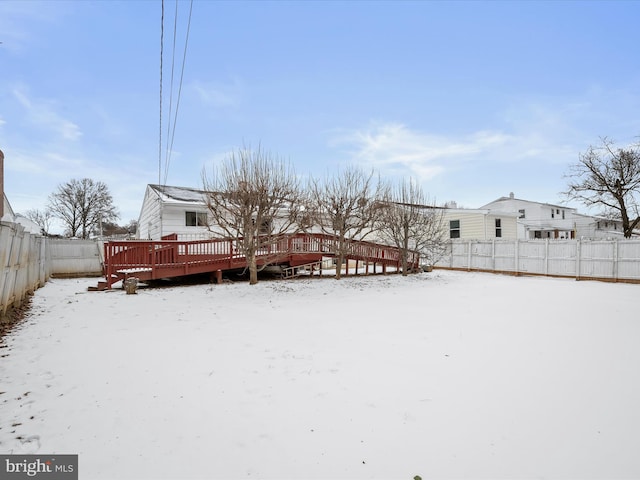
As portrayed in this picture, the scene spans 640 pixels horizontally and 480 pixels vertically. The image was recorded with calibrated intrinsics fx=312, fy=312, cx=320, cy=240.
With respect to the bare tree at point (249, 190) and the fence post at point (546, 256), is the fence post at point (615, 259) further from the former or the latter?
the bare tree at point (249, 190)

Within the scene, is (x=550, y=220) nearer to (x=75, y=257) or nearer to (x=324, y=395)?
(x=324, y=395)

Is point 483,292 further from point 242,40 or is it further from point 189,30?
point 242,40

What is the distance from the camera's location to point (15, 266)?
6512 mm

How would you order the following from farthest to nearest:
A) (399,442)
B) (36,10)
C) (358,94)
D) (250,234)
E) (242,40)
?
(358,94)
(242,40)
(250,234)
(36,10)
(399,442)

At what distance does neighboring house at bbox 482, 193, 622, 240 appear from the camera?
30131 mm

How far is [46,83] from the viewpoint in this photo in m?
10.6

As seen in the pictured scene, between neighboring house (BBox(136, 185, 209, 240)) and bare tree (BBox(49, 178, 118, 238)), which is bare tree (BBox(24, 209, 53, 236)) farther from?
neighboring house (BBox(136, 185, 209, 240))

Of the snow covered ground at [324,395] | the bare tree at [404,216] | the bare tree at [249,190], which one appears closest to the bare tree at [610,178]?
the bare tree at [404,216]

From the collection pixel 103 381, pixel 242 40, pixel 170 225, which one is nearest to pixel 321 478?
pixel 103 381

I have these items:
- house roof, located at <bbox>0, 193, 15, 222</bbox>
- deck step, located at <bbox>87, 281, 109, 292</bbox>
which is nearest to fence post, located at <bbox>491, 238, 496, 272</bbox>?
deck step, located at <bbox>87, 281, 109, 292</bbox>

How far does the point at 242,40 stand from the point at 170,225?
8.77 meters

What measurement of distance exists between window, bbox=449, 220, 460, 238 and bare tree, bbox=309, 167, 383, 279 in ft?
36.5

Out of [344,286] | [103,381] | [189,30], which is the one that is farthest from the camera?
[344,286]

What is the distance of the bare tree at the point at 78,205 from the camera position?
36.2 metres
